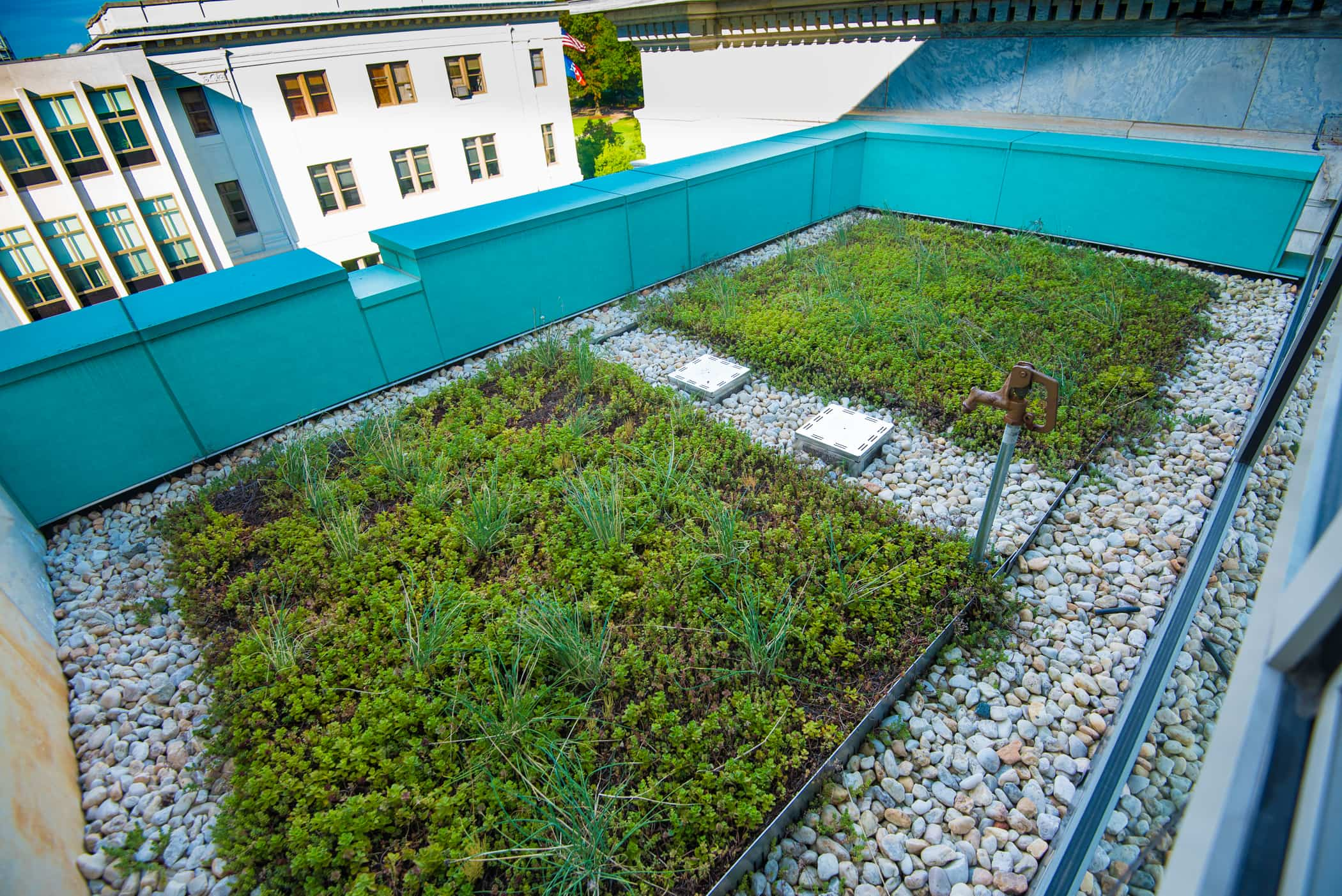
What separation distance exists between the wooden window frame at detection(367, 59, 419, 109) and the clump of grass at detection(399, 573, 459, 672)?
21.2m

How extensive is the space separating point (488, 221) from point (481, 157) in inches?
767

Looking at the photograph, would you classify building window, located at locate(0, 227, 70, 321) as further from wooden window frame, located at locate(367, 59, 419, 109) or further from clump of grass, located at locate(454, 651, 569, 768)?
clump of grass, located at locate(454, 651, 569, 768)

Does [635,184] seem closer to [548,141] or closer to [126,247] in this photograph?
[126,247]

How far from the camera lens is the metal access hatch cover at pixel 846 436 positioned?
4.44 meters

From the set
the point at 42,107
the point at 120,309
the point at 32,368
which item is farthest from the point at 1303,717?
the point at 42,107

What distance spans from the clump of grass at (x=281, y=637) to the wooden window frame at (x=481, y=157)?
22.4 metres

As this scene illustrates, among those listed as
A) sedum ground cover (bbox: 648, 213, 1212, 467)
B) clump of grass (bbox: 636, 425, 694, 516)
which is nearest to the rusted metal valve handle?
sedum ground cover (bbox: 648, 213, 1212, 467)

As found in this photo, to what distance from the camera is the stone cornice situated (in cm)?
658

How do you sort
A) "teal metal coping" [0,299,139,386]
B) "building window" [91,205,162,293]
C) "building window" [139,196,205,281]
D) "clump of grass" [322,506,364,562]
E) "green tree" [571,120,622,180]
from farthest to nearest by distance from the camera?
"green tree" [571,120,622,180] → "building window" [139,196,205,281] → "building window" [91,205,162,293] → "teal metal coping" [0,299,139,386] → "clump of grass" [322,506,364,562]

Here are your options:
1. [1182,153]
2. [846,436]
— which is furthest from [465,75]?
[846,436]

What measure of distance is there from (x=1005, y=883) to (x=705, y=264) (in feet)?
21.5

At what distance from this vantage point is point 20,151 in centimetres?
1540

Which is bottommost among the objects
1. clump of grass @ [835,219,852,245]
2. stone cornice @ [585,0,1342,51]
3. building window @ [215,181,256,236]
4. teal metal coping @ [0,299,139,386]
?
building window @ [215,181,256,236]

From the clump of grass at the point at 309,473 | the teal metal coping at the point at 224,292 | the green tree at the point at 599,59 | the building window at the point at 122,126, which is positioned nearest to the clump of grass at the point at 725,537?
the clump of grass at the point at 309,473
